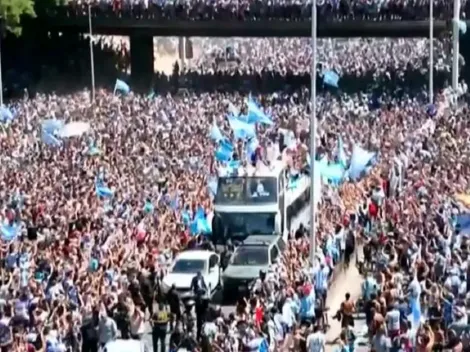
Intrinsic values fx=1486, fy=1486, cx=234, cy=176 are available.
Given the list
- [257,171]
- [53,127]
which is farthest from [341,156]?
[53,127]

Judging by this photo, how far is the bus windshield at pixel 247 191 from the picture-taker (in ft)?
109

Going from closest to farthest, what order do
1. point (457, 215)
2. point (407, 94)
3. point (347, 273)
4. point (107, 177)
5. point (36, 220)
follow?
point (457, 215), point (347, 273), point (36, 220), point (107, 177), point (407, 94)

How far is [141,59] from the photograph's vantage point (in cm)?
7450

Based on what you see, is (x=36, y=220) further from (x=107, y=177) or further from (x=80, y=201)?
(x=107, y=177)

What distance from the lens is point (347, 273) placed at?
30297 millimetres

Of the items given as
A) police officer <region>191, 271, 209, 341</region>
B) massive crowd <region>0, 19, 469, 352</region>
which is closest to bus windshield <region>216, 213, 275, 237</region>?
massive crowd <region>0, 19, 469, 352</region>

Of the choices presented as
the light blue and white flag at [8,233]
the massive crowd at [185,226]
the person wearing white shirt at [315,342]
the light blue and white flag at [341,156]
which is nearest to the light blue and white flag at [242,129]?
the massive crowd at [185,226]

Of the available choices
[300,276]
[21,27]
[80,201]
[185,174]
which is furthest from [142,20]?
[300,276]

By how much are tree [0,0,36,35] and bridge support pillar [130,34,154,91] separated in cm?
785

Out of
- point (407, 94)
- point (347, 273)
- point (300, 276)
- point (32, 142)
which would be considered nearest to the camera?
point (300, 276)

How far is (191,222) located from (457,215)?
7.29 m

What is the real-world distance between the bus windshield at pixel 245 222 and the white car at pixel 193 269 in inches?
137

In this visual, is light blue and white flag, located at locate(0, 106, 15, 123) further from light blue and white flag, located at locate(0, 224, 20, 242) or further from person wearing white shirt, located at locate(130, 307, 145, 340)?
person wearing white shirt, located at locate(130, 307, 145, 340)

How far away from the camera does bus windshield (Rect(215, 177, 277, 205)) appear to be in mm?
33375
